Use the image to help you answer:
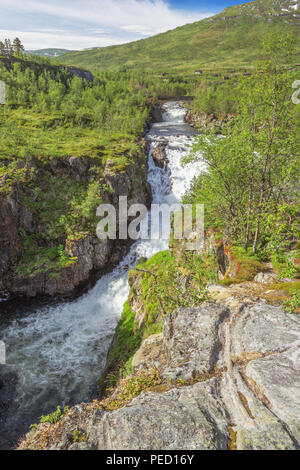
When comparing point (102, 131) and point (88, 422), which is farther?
point (102, 131)

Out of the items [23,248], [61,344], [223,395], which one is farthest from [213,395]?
[23,248]

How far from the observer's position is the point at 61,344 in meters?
22.2

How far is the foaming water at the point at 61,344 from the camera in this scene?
17484 mm

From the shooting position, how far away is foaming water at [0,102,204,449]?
17.5m

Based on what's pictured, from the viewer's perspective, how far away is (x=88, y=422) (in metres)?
7.04

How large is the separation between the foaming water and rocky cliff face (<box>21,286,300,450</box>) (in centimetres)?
1115

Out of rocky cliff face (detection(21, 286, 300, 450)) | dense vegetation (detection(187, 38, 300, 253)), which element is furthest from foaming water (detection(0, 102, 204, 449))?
rocky cliff face (detection(21, 286, 300, 450))

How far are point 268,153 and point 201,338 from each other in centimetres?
1020

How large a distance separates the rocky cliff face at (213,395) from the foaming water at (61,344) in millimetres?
11146

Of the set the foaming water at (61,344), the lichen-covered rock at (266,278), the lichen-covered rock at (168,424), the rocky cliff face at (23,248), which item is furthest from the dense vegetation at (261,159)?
the rocky cliff face at (23,248)
